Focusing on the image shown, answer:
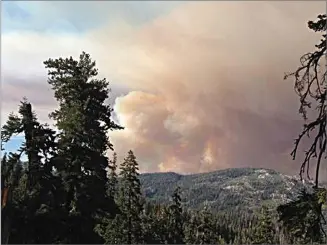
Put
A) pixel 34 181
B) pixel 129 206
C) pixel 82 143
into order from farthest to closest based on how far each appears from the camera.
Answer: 1. pixel 129 206
2. pixel 82 143
3. pixel 34 181

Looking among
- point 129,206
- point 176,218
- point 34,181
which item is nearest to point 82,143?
point 34,181

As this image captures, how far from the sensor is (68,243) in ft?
21.8

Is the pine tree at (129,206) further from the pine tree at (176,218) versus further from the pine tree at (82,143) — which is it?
the pine tree at (82,143)

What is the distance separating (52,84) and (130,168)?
4.77m

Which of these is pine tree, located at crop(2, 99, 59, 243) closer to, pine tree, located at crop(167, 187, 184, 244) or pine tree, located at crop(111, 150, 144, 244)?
pine tree, located at crop(111, 150, 144, 244)

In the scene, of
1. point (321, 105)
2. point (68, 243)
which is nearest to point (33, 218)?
point (68, 243)

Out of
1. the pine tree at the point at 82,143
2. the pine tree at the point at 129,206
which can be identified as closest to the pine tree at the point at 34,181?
the pine tree at the point at 82,143

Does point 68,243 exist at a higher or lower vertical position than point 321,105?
lower

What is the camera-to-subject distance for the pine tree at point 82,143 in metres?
7.09

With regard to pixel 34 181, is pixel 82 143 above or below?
above

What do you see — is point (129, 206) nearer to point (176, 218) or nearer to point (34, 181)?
point (176, 218)

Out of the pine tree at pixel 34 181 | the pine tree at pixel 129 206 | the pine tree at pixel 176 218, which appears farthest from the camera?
the pine tree at pixel 176 218

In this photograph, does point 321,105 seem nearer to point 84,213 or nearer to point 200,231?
point 84,213

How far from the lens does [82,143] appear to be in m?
7.64
